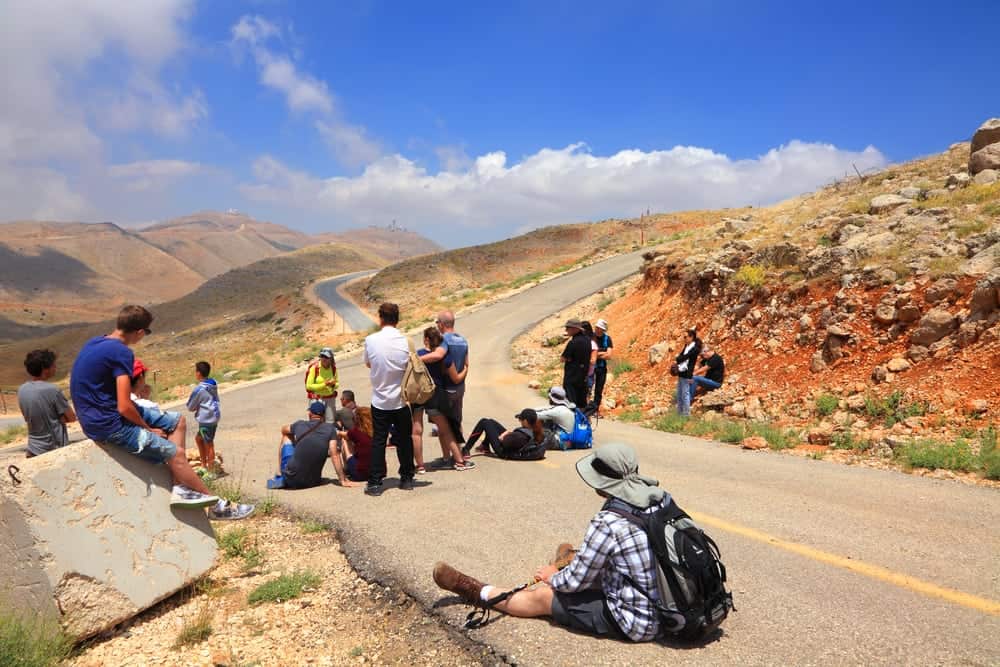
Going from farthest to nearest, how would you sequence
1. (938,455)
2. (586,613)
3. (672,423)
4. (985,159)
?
1. (985,159)
2. (672,423)
3. (938,455)
4. (586,613)

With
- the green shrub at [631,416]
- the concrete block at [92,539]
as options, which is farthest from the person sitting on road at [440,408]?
the green shrub at [631,416]

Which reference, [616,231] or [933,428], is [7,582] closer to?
[933,428]

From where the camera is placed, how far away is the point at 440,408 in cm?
759

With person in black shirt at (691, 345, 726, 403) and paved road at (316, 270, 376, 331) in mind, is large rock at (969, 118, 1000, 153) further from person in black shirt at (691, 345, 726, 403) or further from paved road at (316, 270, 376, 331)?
paved road at (316, 270, 376, 331)

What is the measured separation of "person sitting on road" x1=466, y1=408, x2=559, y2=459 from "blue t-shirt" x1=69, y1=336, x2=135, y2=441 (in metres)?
4.78

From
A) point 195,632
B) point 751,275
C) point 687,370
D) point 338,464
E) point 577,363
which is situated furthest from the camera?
point 751,275

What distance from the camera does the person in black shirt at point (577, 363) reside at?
964 cm

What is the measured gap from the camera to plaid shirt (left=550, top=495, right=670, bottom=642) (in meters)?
3.40

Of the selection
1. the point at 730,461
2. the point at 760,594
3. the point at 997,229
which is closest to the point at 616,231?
the point at 997,229

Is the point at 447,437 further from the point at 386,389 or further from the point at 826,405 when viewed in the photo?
the point at 826,405

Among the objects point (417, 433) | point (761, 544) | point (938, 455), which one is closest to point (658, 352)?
point (938, 455)

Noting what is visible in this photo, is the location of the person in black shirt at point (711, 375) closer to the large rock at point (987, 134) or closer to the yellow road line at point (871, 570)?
the yellow road line at point (871, 570)

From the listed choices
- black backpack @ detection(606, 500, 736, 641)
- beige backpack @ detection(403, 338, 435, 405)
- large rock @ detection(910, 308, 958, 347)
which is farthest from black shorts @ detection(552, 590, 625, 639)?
large rock @ detection(910, 308, 958, 347)

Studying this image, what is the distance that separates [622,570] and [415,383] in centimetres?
356
